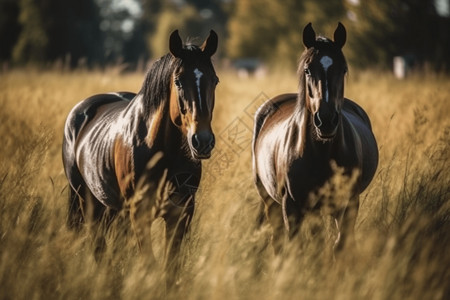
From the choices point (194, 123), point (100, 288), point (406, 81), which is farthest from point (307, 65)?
point (406, 81)

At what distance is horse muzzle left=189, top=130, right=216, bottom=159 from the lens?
3.06 meters

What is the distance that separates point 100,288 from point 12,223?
38.6 inches

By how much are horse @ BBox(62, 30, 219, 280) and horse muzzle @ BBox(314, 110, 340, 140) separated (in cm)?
63

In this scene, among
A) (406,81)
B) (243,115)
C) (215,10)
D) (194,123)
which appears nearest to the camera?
(194,123)

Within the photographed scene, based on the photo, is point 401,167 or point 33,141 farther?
point 401,167

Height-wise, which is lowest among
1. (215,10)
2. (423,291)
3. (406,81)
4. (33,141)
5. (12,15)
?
(423,291)

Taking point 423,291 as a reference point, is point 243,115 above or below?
above

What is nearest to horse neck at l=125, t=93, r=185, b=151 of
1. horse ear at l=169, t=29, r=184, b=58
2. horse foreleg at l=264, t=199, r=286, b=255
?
horse ear at l=169, t=29, r=184, b=58

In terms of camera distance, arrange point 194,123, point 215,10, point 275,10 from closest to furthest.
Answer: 1. point 194,123
2. point 275,10
3. point 215,10

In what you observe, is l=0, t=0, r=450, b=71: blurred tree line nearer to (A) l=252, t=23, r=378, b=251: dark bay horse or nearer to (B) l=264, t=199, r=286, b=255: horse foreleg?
(A) l=252, t=23, r=378, b=251: dark bay horse

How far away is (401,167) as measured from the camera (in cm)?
486

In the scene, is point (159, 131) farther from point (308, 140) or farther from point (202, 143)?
point (308, 140)

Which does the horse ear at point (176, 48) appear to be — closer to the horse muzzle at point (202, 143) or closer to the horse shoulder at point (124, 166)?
the horse muzzle at point (202, 143)

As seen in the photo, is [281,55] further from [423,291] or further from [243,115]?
[423,291]
